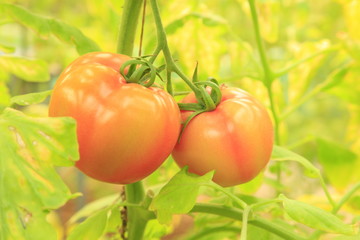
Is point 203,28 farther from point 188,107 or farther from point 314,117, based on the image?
point 314,117

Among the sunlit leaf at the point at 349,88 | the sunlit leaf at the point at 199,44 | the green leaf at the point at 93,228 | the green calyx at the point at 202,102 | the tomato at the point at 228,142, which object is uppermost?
the green calyx at the point at 202,102

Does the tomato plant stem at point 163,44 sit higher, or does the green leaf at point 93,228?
the tomato plant stem at point 163,44

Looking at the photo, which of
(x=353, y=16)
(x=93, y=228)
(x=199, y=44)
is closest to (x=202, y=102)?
(x=93, y=228)

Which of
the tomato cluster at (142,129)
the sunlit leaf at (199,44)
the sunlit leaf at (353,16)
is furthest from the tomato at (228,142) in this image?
the sunlit leaf at (353,16)

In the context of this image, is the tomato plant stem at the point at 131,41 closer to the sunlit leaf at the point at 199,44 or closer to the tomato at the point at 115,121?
the tomato at the point at 115,121

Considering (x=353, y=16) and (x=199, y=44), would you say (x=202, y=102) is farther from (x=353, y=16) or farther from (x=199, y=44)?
(x=353, y=16)

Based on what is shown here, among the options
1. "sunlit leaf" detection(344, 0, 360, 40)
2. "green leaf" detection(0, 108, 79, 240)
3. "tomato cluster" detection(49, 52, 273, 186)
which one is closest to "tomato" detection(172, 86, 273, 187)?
"tomato cluster" detection(49, 52, 273, 186)

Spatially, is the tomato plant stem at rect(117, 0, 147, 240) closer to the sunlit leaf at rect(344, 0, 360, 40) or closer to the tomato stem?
the tomato stem
